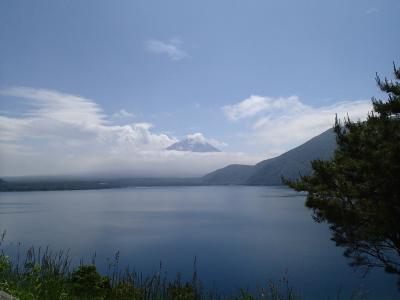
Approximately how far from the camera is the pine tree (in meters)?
10.2

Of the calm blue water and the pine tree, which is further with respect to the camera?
the calm blue water

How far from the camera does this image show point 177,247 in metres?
49.5

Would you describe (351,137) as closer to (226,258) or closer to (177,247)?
(226,258)

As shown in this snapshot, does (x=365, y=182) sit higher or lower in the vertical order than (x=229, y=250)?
higher

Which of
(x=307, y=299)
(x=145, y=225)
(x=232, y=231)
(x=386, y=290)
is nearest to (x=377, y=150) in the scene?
(x=307, y=299)

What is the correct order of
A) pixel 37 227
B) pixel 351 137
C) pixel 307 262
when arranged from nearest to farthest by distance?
1. pixel 351 137
2. pixel 307 262
3. pixel 37 227

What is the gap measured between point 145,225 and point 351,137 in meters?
67.6

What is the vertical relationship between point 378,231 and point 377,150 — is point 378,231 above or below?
below

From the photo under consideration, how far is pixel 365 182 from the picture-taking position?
11578 millimetres

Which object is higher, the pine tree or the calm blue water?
the pine tree

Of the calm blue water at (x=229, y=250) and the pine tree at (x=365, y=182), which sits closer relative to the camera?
the pine tree at (x=365, y=182)

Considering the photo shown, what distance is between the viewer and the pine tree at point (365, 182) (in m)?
10.2

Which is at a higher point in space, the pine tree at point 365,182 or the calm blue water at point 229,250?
the pine tree at point 365,182

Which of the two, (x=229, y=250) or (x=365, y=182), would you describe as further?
(x=229, y=250)
